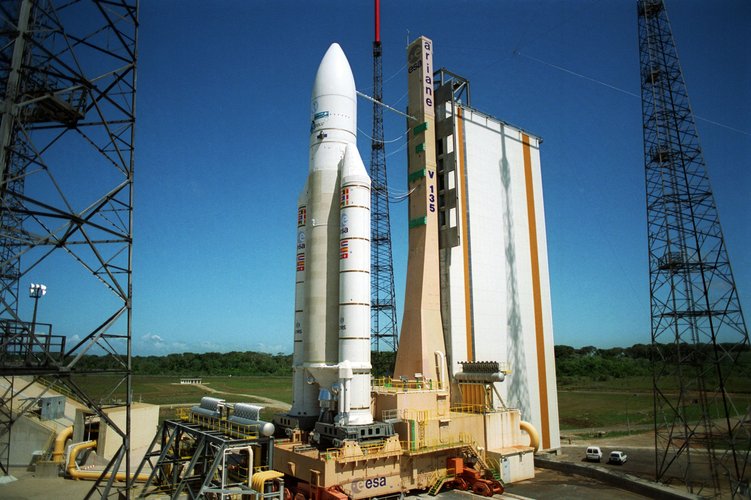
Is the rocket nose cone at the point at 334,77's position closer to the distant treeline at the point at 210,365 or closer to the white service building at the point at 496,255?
the white service building at the point at 496,255

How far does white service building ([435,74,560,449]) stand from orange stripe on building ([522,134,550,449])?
8 cm

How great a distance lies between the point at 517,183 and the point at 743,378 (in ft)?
67.2

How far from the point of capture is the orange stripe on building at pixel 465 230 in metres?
34.3

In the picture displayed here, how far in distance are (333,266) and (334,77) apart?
10.7 m

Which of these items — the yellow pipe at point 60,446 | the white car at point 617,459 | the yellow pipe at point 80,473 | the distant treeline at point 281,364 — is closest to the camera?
the yellow pipe at point 80,473

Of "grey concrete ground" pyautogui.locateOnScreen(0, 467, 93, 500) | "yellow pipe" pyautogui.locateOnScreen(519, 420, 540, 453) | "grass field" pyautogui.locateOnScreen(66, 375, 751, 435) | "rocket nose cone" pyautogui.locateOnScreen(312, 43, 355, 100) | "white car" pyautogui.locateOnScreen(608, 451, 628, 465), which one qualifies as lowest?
"grass field" pyautogui.locateOnScreen(66, 375, 751, 435)

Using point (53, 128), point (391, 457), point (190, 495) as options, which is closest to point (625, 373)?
point (391, 457)

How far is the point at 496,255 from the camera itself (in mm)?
37719

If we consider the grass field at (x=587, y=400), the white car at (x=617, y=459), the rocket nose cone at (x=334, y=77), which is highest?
the rocket nose cone at (x=334, y=77)

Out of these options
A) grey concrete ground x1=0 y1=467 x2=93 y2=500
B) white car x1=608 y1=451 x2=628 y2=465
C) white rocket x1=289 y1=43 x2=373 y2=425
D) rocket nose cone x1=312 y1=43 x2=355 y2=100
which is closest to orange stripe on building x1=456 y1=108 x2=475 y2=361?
white car x1=608 y1=451 x2=628 y2=465

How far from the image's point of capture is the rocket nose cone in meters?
28.0

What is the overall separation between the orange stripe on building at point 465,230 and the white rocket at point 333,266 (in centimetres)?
1044

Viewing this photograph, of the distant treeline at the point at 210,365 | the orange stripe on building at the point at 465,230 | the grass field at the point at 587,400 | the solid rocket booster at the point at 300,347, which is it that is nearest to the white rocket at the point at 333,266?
the solid rocket booster at the point at 300,347

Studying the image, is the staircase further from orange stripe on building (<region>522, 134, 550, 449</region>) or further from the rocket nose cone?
the rocket nose cone
